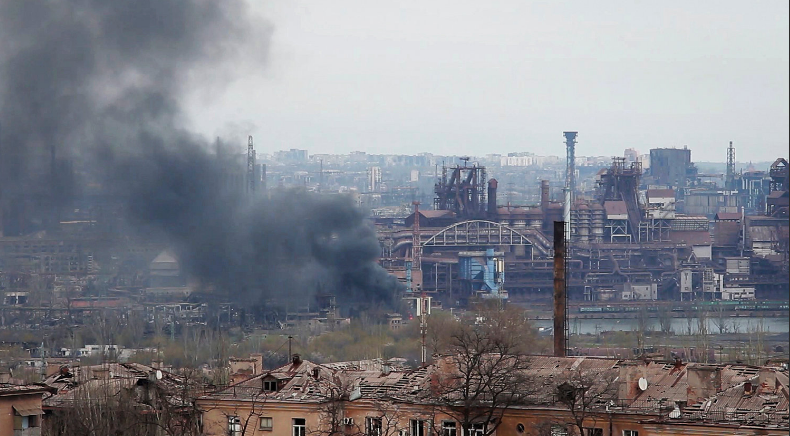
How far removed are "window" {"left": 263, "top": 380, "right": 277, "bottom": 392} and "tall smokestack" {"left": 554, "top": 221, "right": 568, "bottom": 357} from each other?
25.2 feet

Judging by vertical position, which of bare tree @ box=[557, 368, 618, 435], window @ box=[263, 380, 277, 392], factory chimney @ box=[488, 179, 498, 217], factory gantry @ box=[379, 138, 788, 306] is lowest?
factory gantry @ box=[379, 138, 788, 306]

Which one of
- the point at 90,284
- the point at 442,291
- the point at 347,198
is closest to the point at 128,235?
the point at 90,284

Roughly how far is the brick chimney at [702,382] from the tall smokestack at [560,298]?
8.57 metres

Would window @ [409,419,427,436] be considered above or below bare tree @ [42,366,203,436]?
above

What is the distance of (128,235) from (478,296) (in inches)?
611

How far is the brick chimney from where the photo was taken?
13961mm

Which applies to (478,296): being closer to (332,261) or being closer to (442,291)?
(442,291)

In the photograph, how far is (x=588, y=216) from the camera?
244 feet

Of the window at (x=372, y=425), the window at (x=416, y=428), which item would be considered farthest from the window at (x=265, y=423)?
the window at (x=416, y=428)

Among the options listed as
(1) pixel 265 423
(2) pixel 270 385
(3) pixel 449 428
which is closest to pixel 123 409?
(2) pixel 270 385

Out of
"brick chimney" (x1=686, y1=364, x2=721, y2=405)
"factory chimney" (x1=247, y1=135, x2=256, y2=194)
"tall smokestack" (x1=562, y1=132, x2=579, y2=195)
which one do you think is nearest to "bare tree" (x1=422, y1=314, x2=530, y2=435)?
"brick chimney" (x1=686, y1=364, x2=721, y2=405)

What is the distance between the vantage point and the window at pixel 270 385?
15.8 m

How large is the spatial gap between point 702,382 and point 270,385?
422 cm

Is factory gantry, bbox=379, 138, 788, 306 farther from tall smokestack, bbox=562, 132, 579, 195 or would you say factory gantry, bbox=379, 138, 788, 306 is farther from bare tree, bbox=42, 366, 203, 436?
bare tree, bbox=42, 366, 203, 436
